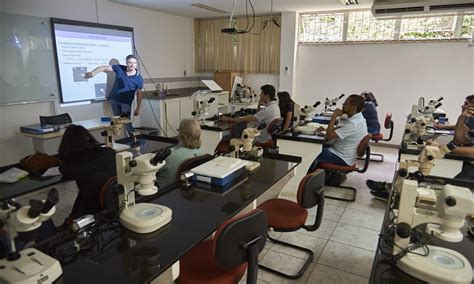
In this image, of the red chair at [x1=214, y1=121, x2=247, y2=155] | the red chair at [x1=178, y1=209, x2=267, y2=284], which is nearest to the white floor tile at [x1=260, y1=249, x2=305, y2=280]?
the red chair at [x1=178, y1=209, x2=267, y2=284]

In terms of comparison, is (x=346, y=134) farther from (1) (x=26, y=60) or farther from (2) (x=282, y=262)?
(1) (x=26, y=60)

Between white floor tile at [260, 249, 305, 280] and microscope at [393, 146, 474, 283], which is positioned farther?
white floor tile at [260, 249, 305, 280]

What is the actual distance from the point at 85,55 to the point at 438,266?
5.24 meters

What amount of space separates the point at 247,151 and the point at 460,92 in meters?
4.96

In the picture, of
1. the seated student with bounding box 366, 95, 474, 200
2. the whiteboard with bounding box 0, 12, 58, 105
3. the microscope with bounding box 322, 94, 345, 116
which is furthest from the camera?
the microscope with bounding box 322, 94, 345, 116

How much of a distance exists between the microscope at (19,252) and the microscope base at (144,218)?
33cm

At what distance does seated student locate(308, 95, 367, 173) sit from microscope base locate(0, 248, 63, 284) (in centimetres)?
278

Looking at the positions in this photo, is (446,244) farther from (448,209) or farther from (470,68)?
(470,68)

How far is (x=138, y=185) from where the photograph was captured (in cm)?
152

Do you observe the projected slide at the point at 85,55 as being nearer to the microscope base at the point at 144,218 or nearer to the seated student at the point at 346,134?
the seated student at the point at 346,134

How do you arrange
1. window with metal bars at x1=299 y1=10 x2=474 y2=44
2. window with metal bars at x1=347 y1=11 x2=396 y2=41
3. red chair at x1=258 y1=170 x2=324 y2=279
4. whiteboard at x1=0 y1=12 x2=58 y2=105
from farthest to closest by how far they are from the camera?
window with metal bars at x1=347 y1=11 x2=396 y2=41, window with metal bars at x1=299 y1=10 x2=474 y2=44, whiteboard at x1=0 y1=12 x2=58 y2=105, red chair at x1=258 y1=170 x2=324 y2=279

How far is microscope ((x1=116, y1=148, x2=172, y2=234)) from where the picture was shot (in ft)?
4.50

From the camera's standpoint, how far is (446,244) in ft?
4.27

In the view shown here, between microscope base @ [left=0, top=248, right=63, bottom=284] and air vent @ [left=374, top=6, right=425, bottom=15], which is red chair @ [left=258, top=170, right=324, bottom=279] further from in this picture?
air vent @ [left=374, top=6, right=425, bottom=15]
